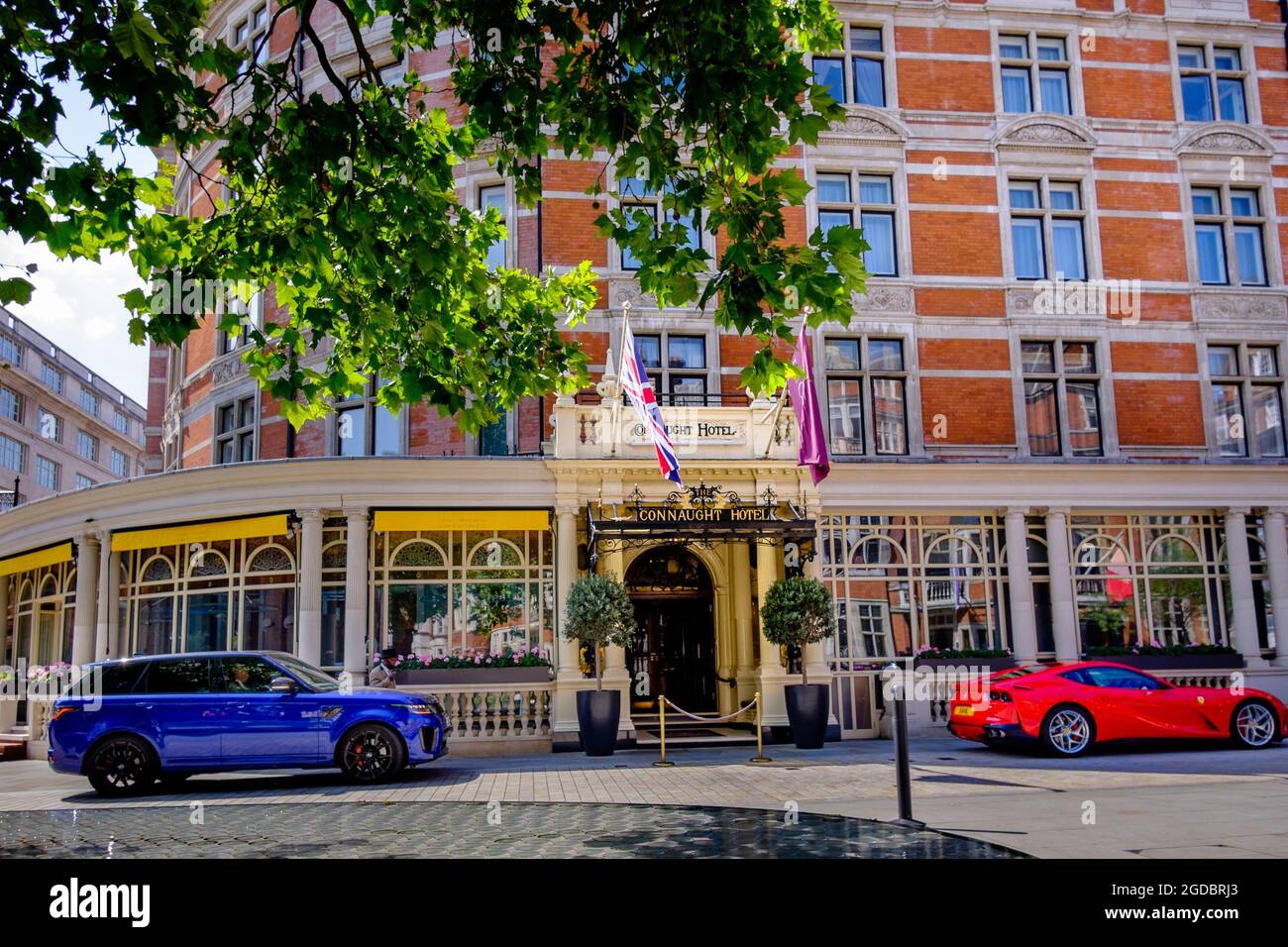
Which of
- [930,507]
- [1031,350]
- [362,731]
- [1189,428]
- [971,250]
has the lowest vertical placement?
[362,731]

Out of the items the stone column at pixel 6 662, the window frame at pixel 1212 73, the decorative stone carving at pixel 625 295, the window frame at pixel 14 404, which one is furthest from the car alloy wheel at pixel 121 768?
the window frame at pixel 14 404

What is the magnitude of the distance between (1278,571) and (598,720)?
13501 millimetres

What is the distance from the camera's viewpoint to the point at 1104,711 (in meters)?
14.7

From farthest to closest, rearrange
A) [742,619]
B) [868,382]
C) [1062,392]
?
1. [1062,392]
2. [868,382]
3. [742,619]

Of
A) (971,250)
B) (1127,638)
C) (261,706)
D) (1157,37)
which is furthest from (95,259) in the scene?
(1157,37)

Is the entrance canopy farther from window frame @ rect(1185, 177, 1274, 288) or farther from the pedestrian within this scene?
window frame @ rect(1185, 177, 1274, 288)

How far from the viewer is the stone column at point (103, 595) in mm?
18766

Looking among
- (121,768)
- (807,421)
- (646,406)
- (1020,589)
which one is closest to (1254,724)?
(1020,589)

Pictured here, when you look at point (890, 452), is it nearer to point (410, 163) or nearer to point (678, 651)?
point (678, 651)

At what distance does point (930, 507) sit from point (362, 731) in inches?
428

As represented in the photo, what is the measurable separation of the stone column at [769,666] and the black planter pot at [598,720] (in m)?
2.79

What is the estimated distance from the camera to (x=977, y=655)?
18188 millimetres

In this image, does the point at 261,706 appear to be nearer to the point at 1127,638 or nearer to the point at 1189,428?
the point at 1127,638
